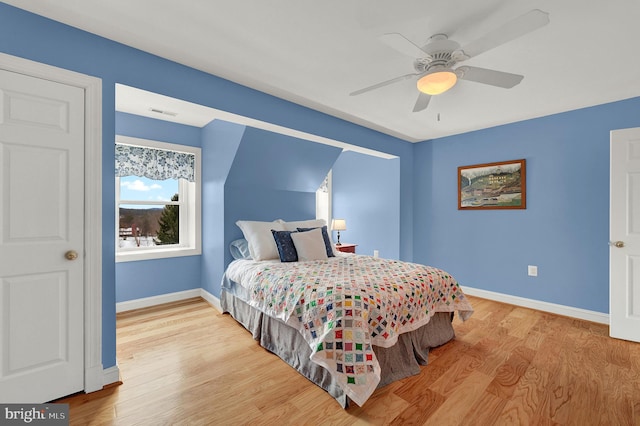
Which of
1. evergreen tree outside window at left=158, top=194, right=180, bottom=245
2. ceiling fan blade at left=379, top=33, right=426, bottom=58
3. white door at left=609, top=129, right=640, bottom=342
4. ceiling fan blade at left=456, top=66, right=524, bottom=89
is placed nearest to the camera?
ceiling fan blade at left=379, top=33, right=426, bottom=58

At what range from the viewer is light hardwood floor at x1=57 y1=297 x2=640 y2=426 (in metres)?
1.68

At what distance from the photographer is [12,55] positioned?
5.41 feet

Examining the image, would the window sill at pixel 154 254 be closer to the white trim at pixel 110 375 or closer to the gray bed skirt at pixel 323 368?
the gray bed skirt at pixel 323 368

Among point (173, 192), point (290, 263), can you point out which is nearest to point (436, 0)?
point (290, 263)

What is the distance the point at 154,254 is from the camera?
3492mm

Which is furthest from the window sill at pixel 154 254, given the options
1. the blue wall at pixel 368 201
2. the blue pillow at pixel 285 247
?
the blue wall at pixel 368 201

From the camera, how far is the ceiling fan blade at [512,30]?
1.34 meters

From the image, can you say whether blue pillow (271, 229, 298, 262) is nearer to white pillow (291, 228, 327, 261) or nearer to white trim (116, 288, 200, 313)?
white pillow (291, 228, 327, 261)

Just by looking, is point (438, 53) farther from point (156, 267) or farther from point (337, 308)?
point (156, 267)

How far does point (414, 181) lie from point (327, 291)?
10.8 feet

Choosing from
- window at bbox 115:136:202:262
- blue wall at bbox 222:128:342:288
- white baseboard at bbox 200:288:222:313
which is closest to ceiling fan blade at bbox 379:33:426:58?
blue wall at bbox 222:128:342:288

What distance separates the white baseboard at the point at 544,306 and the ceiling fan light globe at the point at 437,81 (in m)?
3.05

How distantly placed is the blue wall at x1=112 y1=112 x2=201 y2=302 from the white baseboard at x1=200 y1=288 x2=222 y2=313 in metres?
→ 0.15

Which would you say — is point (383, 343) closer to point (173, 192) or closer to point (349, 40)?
point (349, 40)
